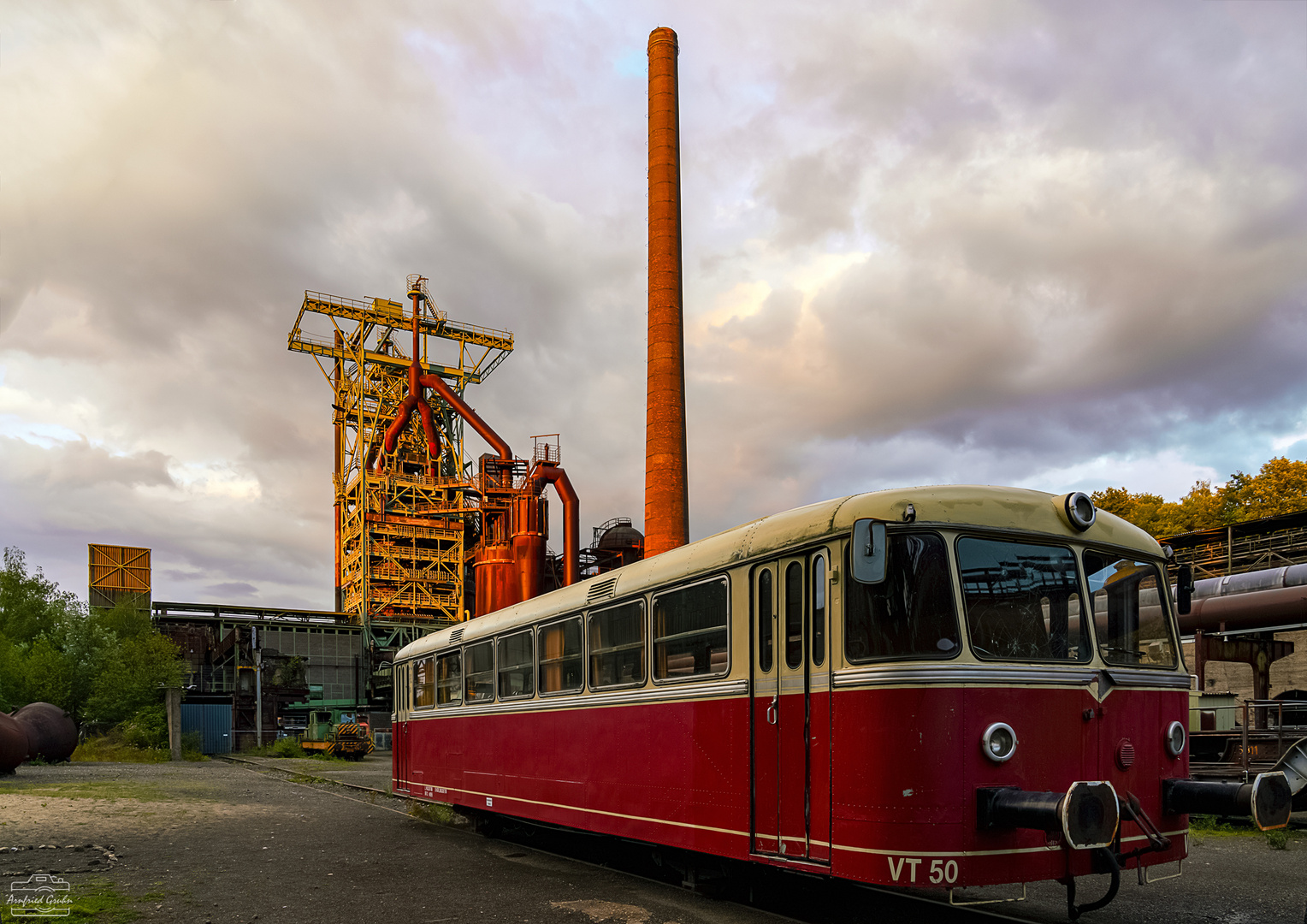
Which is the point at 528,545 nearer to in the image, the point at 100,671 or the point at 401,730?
the point at 100,671

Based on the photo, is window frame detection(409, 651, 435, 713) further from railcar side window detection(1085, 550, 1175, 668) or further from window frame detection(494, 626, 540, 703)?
railcar side window detection(1085, 550, 1175, 668)

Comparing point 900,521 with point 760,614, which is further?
point 760,614

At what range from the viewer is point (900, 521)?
22.2ft

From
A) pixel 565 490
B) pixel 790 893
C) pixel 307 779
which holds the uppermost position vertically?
pixel 565 490

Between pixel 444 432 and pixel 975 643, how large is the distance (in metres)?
61.7

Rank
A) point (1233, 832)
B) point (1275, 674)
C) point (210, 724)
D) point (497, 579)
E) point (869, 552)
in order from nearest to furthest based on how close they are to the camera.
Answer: point (869, 552) → point (1233, 832) → point (1275, 674) → point (497, 579) → point (210, 724)

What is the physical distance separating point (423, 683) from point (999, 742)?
11.2 metres

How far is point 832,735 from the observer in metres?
6.90

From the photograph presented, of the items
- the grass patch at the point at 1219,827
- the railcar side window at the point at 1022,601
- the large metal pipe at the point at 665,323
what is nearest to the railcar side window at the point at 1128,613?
the railcar side window at the point at 1022,601

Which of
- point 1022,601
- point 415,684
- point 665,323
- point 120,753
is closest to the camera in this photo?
point 1022,601

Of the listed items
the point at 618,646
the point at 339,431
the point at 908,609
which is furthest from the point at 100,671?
the point at 908,609

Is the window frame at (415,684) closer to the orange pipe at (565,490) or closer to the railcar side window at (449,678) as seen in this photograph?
the railcar side window at (449,678)

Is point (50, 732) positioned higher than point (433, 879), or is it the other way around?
point (433, 879)

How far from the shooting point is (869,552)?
633 cm
